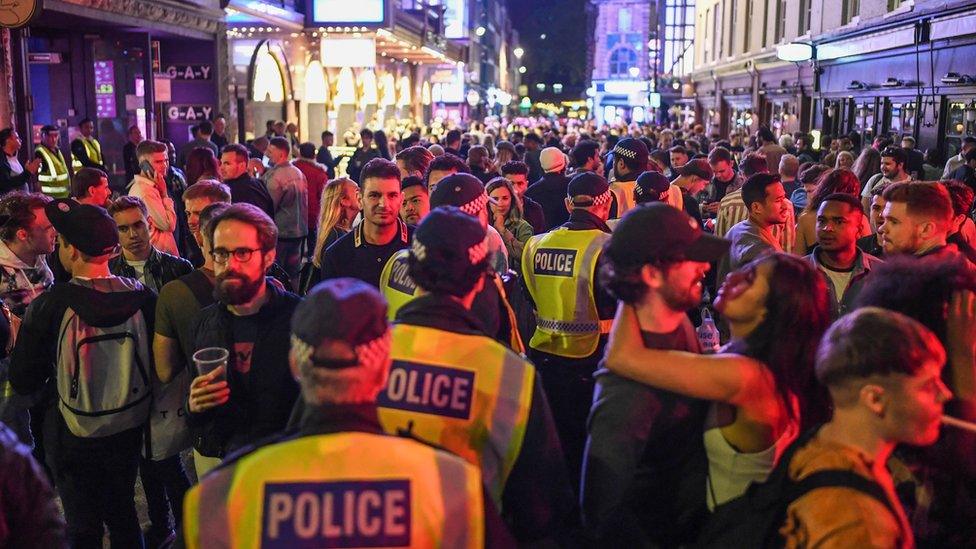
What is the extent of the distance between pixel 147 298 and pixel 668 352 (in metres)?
2.52

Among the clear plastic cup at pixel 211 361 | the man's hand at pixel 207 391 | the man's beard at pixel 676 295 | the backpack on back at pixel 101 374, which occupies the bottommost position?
the backpack on back at pixel 101 374

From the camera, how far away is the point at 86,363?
399 centimetres

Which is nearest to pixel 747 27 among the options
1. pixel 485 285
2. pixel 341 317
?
pixel 485 285

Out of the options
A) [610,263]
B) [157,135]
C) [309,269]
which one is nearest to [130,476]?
[309,269]

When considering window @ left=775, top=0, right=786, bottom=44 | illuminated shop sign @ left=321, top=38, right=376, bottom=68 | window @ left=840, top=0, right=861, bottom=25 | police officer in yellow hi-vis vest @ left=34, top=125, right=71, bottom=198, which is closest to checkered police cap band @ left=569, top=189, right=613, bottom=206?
police officer in yellow hi-vis vest @ left=34, top=125, right=71, bottom=198

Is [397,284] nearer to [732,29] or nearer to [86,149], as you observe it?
[86,149]

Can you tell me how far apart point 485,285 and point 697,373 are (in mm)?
1445

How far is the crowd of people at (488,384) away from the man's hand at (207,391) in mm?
11

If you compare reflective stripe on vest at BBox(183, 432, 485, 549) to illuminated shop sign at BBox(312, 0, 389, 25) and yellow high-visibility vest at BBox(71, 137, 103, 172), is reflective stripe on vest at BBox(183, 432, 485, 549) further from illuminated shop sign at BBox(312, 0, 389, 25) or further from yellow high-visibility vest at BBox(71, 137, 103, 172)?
illuminated shop sign at BBox(312, 0, 389, 25)

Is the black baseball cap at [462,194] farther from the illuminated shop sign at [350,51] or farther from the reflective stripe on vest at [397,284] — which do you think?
the illuminated shop sign at [350,51]

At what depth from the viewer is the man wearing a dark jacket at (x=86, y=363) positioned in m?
3.98

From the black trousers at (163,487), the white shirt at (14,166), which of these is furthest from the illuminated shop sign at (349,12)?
the black trousers at (163,487)

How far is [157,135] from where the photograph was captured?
1917 cm

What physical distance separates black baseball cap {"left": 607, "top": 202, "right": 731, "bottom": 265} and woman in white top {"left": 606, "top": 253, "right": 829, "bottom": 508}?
0.17 m
